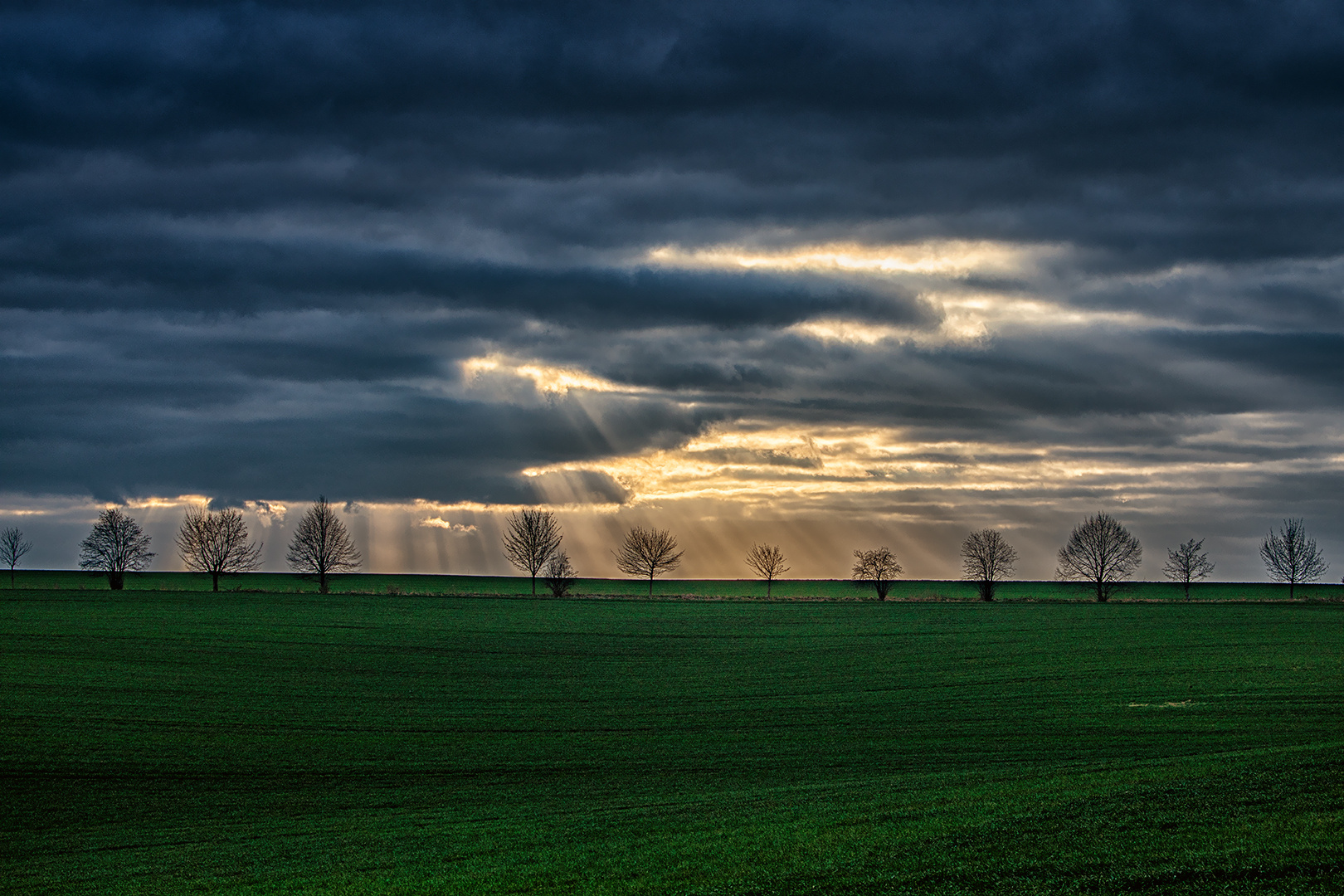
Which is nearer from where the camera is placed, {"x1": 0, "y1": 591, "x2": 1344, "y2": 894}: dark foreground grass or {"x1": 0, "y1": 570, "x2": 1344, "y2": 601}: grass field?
{"x1": 0, "y1": 591, "x2": 1344, "y2": 894}: dark foreground grass

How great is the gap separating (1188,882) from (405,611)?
6956cm

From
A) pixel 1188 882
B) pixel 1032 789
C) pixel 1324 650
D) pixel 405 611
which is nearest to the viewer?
pixel 1188 882

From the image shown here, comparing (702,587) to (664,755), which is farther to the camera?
(702,587)

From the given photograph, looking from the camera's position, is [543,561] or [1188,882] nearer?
[1188,882]

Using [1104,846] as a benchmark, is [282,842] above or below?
below

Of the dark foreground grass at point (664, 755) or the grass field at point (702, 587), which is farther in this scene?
the grass field at point (702, 587)

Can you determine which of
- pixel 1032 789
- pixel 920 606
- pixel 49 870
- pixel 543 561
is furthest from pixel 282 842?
pixel 543 561

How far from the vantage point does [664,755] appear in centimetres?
3300

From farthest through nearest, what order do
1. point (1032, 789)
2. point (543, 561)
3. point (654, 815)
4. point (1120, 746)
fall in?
point (543, 561), point (1120, 746), point (654, 815), point (1032, 789)

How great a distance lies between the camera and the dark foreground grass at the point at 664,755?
1597 centimetres

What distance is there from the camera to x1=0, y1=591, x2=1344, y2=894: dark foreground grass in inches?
629

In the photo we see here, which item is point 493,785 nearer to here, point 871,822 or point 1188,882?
point 871,822

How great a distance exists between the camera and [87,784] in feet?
96.5

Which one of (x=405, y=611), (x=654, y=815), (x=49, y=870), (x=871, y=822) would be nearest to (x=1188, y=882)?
(x=871, y=822)
